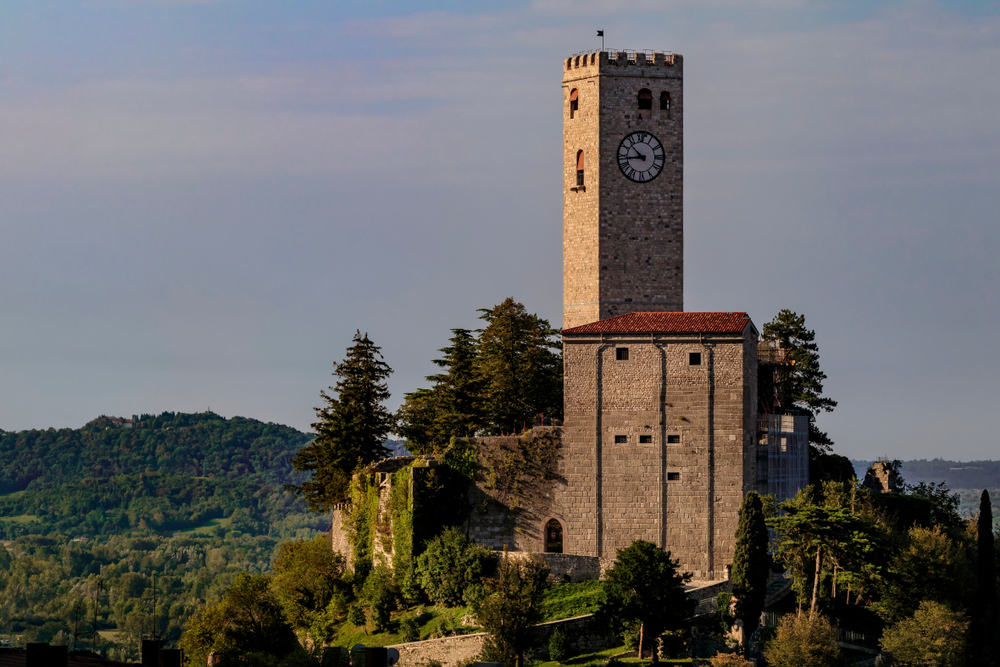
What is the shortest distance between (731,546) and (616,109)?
72.7ft

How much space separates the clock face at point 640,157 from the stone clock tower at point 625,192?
1.9 inches

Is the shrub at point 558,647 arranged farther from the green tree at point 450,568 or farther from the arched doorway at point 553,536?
the arched doorway at point 553,536

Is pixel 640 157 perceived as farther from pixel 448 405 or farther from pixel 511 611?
pixel 511 611

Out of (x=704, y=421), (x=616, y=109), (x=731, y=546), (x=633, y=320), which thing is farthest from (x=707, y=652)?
(x=616, y=109)

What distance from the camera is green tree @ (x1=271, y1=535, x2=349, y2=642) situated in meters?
70.6

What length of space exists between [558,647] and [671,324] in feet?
49.5

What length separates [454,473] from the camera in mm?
67750

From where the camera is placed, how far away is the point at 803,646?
5881 cm

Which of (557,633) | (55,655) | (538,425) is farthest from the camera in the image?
(538,425)

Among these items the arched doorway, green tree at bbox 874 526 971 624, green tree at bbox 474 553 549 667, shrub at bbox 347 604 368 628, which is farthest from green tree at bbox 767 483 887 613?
shrub at bbox 347 604 368 628

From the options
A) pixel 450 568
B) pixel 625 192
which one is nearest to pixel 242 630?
pixel 450 568

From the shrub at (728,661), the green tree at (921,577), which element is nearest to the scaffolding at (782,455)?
the green tree at (921,577)

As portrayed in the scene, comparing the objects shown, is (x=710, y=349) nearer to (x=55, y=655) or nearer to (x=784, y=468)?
(x=784, y=468)

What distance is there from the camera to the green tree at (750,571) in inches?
2442
